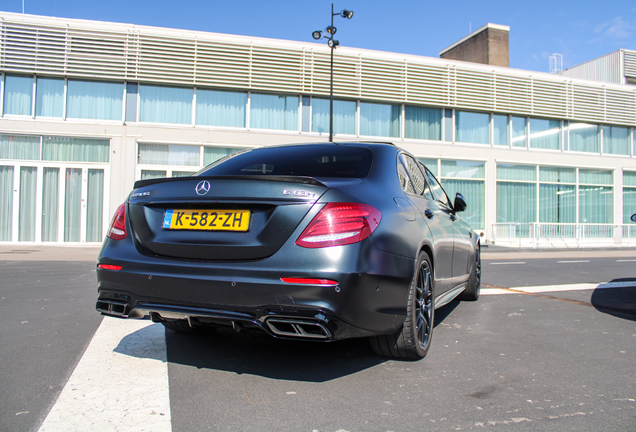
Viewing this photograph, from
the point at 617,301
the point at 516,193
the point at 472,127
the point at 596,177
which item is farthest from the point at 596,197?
the point at 617,301

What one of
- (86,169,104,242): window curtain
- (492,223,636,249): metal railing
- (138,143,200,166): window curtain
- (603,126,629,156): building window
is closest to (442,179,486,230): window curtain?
(492,223,636,249): metal railing

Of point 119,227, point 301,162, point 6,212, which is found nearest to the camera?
point 119,227

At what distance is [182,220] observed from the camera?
9.42 feet

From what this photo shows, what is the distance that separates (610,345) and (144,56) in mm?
17172

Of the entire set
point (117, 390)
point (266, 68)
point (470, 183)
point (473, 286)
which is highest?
point (266, 68)

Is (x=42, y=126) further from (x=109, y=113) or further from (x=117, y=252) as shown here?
(x=117, y=252)

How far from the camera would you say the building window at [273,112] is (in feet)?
61.2

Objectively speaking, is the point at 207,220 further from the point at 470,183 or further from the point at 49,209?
the point at 470,183

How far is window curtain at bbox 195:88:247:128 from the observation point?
18.2m

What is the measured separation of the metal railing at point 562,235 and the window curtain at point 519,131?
3.80 m

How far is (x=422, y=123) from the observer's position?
20.6m

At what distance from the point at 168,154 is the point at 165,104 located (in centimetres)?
184

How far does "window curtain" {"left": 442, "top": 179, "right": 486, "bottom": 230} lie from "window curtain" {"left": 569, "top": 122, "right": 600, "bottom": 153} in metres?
5.49

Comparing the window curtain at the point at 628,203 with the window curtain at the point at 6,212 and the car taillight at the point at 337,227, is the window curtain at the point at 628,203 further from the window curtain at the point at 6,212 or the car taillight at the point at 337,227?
the window curtain at the point at 6,212
